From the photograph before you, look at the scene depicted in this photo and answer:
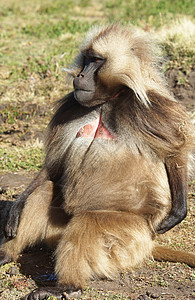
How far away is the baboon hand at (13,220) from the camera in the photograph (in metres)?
3.74

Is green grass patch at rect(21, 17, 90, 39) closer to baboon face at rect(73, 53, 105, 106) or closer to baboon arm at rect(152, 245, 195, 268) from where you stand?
baboon face at rect(73, 53, 105, 106)

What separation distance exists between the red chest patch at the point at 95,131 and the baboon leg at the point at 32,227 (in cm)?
60

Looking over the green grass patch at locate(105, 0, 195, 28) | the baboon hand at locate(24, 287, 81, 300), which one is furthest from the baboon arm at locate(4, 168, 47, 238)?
the green grass patch at locate(105, 0, 195, 28)

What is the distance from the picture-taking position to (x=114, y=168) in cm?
342

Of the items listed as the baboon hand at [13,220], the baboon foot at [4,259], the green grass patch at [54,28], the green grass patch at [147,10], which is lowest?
the baboon foot at [4,259]

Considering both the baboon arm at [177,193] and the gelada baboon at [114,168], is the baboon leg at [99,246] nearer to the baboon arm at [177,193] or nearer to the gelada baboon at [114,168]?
the gelada baboon at [114,168]

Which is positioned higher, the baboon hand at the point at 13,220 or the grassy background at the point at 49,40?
the grassy background at the point at 49,40

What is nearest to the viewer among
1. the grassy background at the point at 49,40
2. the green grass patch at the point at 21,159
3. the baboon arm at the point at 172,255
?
the baboon arm at the point at 172,255

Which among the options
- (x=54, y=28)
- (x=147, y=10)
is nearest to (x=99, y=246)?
(x=54, y=28)

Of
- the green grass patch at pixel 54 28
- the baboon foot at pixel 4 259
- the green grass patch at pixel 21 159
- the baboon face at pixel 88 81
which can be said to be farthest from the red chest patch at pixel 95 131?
the green grass patch at pixel 54 28

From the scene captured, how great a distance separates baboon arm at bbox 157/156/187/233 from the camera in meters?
3.44

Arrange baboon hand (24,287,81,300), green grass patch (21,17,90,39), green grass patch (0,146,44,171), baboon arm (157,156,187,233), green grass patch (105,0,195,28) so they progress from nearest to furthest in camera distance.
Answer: baboon hand (24,287,81,300) → baboon arm (157,156,187,233) → green grass patch (0,146,44,171) → green grass patch (21,17,90,39) → green grass patch (105,0,195,28)

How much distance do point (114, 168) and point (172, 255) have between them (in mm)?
807

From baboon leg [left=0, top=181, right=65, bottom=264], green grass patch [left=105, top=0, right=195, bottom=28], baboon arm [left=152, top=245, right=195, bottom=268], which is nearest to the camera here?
baboon arm [left=152, top=245, right=195, bottom=268]
